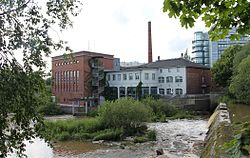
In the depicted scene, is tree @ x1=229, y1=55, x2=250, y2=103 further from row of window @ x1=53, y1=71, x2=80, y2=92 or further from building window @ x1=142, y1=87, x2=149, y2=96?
row of window @ x1=53, y1=71, x2=80, y2=92

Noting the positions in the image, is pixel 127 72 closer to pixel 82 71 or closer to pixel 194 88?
pixel 82 71

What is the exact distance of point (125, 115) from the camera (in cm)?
3145

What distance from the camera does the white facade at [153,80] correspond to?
177 ft

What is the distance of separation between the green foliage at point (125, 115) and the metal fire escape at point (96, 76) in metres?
24.3

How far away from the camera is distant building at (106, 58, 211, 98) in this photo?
Result: 53.8m

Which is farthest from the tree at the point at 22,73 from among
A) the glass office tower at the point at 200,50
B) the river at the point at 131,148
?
the glass office tower at the point at 200,50

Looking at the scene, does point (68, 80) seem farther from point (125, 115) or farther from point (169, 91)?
point (125, 115)

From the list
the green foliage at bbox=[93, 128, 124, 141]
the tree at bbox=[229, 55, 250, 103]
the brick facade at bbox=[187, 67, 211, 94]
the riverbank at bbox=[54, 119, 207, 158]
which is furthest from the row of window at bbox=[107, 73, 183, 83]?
the green foliage at bbox=[93, 128, 124, 141]

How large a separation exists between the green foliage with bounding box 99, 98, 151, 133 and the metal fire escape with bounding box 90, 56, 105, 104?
2434 cm

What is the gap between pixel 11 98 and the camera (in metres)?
5.22

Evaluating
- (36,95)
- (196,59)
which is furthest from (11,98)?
(196,59)

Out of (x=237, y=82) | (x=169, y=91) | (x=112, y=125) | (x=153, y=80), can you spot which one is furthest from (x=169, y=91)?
(x=112, y=125)

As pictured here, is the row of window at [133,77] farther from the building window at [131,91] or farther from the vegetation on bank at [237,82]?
the vegetation on bank at [237,82]

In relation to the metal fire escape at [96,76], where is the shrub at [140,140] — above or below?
below
